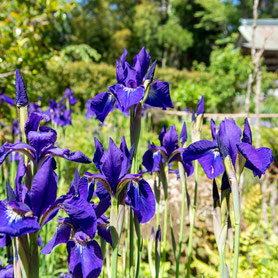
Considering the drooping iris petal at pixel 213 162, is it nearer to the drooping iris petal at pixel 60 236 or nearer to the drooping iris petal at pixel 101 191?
the drooping iris petal at pixel 101 191

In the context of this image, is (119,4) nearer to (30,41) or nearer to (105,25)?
(105,25)

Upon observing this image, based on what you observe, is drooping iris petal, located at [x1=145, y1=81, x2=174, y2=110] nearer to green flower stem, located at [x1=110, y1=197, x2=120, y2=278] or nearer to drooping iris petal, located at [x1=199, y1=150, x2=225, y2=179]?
drooping iris petal, located at [x1=199, y1=150, x2=225, y2=179]

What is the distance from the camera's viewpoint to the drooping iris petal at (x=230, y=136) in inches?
34.0

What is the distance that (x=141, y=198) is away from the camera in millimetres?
862

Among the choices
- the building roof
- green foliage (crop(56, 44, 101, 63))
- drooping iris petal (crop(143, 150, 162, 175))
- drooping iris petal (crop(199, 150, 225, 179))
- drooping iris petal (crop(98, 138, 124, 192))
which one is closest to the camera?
Result: drooping iris petal (crop(98, 138, 124, 192))

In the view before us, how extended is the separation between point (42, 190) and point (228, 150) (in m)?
0.48

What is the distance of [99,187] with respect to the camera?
917 millimetres

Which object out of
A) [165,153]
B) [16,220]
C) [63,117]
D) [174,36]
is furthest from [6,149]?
[174,36]

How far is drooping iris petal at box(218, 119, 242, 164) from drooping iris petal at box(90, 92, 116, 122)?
396 mm

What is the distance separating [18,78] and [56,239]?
40cm

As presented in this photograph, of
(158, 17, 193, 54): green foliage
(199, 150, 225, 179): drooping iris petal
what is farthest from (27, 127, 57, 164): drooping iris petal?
(158, 17, 193, 54): green foliage

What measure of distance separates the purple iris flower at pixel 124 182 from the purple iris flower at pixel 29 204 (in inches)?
5.8

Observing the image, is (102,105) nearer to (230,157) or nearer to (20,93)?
(20,93)

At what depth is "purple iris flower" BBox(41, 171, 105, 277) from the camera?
0.69 metres
